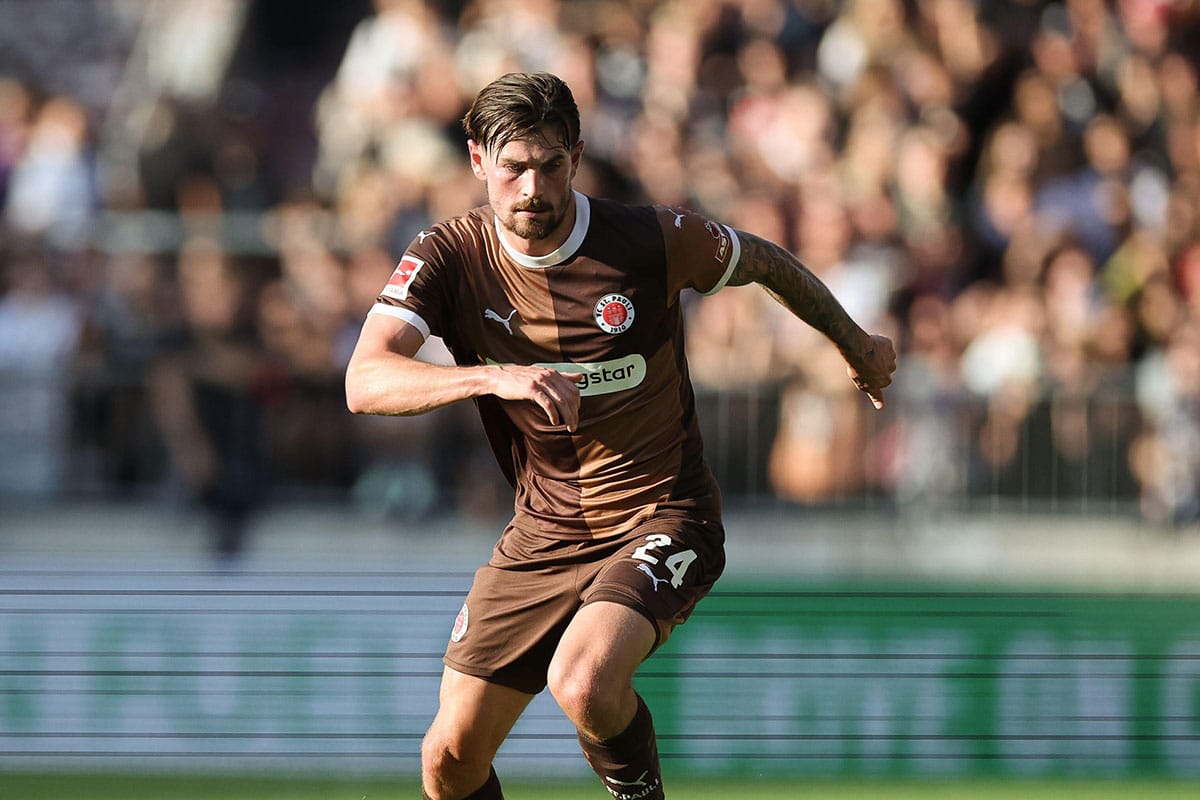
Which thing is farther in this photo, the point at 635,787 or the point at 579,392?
the point at 635,787

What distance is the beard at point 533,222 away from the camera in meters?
5.79

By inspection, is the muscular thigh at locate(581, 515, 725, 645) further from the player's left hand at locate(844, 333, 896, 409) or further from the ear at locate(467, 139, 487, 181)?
the ear at locate(467, 139, 487, 181)

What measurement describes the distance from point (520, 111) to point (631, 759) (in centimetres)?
203

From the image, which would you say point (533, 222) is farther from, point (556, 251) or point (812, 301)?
point (812, 301)

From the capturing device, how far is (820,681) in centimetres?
846

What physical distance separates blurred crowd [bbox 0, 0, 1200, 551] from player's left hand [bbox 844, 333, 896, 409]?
4.21m

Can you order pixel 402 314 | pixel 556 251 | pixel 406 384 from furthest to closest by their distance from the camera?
pixel 556 251 < pixel 402 314 < pixel 406 384

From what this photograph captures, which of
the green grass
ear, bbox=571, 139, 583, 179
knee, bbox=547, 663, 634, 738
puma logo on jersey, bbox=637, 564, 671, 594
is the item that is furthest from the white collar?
the green grass

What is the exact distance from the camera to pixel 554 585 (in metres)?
6.02

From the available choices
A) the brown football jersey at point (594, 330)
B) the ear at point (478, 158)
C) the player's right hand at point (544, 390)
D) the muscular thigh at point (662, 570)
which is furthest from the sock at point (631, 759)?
the ear at point (478, 158)

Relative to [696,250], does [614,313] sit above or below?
below

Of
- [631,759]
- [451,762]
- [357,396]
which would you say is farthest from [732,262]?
[451,762]

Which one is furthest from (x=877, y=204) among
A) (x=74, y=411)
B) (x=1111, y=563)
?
(x=74, y=411)

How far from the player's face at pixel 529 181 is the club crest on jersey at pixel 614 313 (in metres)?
0.28
